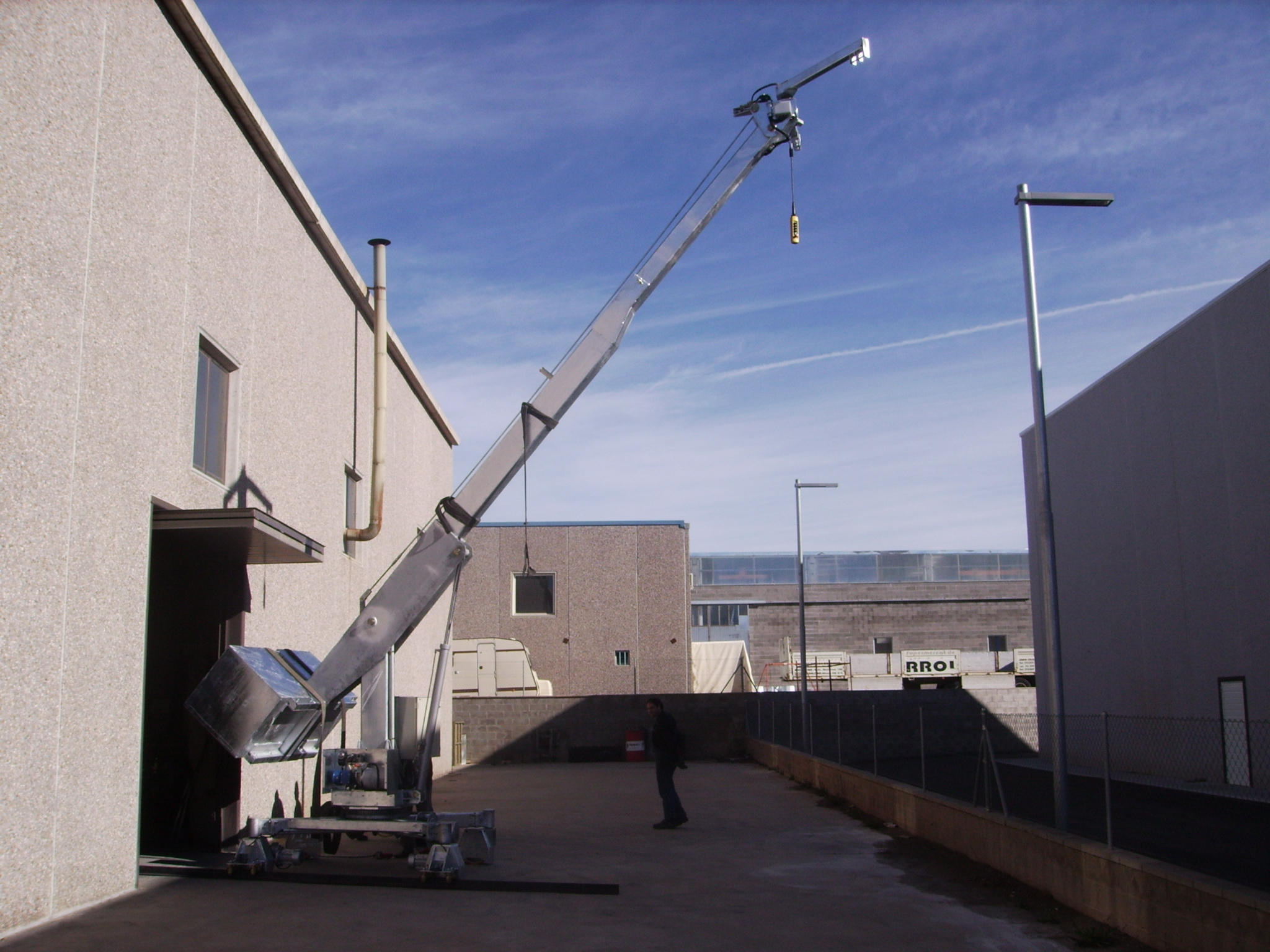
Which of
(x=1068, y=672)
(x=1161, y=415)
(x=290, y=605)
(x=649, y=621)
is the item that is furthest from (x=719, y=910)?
(x=649, y=621)

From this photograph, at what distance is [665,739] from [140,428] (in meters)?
8.11

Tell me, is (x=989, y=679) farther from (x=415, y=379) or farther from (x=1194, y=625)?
(x=415, y=379)

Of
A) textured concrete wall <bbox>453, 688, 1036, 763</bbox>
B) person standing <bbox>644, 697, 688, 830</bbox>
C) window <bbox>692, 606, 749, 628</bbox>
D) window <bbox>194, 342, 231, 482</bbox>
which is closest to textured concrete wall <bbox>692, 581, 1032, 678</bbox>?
window <bbox>692, 606, 749, 628</bbox>

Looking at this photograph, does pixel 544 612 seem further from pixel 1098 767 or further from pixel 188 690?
pixel 188 690

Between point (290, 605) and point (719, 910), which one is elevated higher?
point (290, 605)

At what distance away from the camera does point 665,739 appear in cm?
1513

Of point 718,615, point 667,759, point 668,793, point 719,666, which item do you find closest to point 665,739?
point 667,759

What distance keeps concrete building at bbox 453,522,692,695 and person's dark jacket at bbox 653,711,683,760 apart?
25.9 metres

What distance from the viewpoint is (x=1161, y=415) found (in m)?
22.3

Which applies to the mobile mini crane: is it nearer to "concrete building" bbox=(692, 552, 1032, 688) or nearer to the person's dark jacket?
the person's dark jacket

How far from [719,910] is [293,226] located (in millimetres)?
9744

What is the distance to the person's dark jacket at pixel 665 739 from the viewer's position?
1512 centimetres

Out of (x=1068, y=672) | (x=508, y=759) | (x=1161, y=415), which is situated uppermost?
(x=1161, y=415)

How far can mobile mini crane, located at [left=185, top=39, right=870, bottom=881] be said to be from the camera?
10281 millimetres
